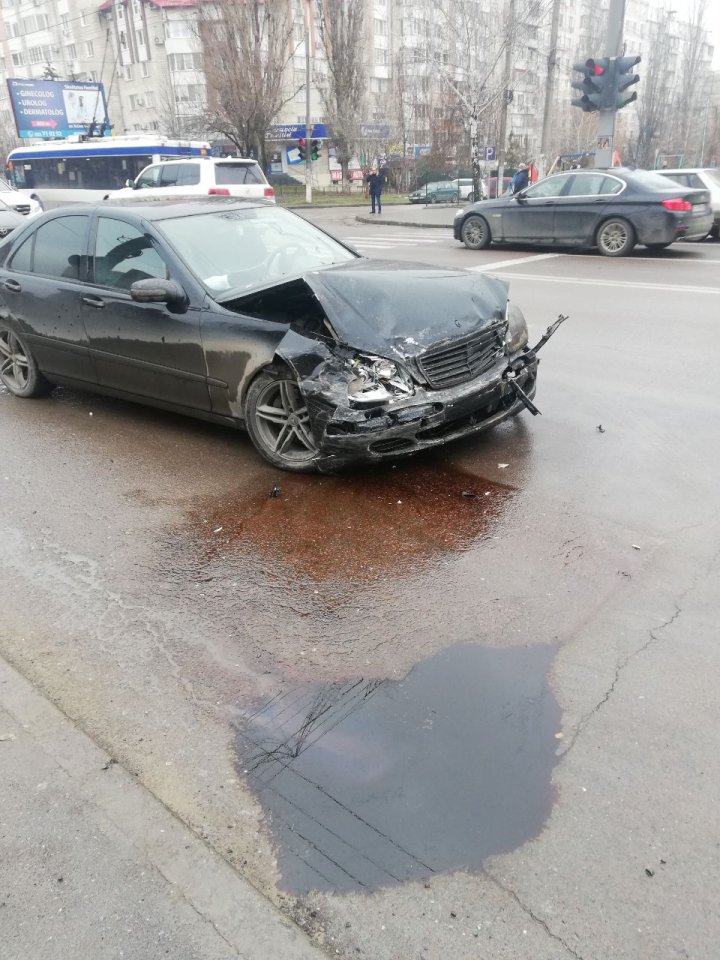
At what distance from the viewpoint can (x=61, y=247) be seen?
20.0 ft

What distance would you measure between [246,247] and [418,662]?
3.69m

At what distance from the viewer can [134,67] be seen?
67.2 meters

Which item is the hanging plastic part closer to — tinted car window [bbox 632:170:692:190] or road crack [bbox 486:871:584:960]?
road crack [bbox 486:871:584:960]

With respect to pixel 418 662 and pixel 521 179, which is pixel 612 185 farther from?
pixel 418 662

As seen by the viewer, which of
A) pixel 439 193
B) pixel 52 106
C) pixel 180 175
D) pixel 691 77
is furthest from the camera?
pixel 691 77

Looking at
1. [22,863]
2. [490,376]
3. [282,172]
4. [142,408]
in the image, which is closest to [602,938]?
[22,863]

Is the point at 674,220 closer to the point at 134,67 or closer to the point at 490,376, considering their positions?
the point at 490,376

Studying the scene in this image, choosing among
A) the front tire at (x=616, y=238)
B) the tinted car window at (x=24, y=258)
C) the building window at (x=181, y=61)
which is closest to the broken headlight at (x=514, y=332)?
the tinted car window at (x=24, y=258)

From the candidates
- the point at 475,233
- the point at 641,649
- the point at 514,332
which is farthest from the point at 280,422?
the point at 475,233

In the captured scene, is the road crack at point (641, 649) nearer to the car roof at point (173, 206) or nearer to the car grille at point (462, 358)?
the car grille at point (462, 358)

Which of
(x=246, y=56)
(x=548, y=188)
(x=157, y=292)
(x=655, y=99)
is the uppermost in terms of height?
(x=246, y=56)

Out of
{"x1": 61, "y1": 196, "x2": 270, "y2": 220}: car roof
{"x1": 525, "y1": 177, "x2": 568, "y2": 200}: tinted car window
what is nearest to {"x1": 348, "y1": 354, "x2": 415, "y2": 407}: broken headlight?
{"x1": 61, "y1": 196, "x2": 270, "y2": 220}: car roof

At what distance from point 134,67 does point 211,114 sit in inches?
1053

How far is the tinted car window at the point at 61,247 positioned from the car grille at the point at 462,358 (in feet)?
10.2
